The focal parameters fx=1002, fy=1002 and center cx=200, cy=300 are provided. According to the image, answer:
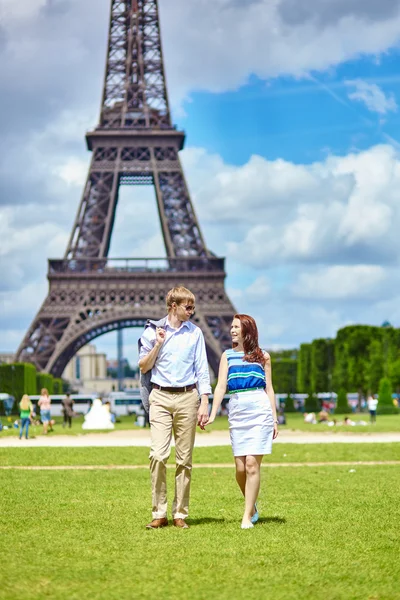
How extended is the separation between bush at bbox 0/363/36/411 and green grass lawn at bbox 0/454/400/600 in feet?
169

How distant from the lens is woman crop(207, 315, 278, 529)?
899cm

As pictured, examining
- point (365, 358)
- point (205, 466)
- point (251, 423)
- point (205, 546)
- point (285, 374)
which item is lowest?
point (205, 546)

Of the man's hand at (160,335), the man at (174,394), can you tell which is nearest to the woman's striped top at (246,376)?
the man at (174,394)

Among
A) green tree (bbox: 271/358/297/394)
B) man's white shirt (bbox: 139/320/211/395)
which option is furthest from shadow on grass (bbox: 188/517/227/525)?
green tree (bbox: 271/358/297/394)

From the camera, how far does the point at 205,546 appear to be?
7.87 m

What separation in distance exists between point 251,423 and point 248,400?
0.21m

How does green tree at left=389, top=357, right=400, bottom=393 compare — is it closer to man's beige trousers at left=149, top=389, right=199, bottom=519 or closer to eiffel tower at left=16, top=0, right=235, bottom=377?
eiffel tower at left=16, top=0, right=235, bottom=377

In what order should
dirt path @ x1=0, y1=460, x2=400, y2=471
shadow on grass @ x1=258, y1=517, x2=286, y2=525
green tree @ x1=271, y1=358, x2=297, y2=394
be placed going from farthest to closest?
green tree @ x1=271, y1=358, x2=297, y2=394 → dirt path @ x1=0, y1=460, x2=400, y2=471 → shadow on grass @ x1=258, y1=517, x2=286, y2=525

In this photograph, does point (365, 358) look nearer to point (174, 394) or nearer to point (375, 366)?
point (375, 366)

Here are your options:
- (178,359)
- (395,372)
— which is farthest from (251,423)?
(395,372)

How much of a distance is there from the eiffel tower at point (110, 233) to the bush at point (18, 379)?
66.0 inches

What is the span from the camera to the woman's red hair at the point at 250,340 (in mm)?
9000

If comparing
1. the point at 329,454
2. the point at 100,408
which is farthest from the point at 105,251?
the point at 329,454

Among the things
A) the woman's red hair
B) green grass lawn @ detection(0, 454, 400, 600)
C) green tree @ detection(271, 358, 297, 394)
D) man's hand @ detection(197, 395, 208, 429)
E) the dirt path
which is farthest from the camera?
green tree @ detection(271, 358, 297, 394)
